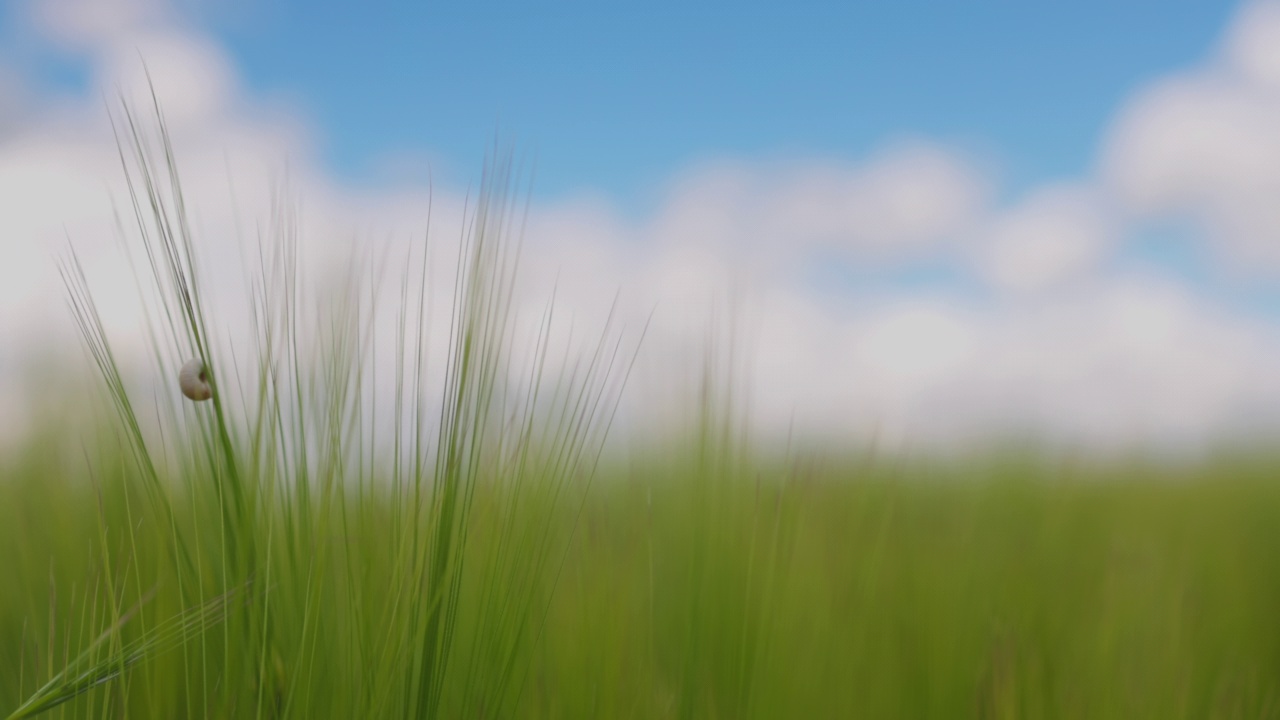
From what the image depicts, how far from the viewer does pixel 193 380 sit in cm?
78

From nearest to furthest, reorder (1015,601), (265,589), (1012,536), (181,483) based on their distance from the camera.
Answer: (265,589)
(181,483)
(1015,601)
(1012,536)

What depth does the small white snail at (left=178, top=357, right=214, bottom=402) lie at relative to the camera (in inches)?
30.5

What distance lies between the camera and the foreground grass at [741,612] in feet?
2.70

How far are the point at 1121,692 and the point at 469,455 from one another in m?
1.11

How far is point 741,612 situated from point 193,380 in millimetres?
665

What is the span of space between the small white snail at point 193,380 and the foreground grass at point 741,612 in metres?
0.10

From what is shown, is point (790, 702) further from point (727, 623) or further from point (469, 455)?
point (469, 455)

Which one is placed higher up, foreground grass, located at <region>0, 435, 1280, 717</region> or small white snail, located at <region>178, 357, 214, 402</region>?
small white snail, located at <region>178, 357, 214, 402</region>

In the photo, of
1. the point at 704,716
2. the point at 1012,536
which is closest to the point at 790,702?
the point at 704,716

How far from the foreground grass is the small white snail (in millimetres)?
103

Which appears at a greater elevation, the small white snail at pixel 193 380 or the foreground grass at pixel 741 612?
the small white snail at pixel 193 380

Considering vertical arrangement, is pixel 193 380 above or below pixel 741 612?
above

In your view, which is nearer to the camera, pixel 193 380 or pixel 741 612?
pixel 193 380

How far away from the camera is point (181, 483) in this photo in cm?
88
